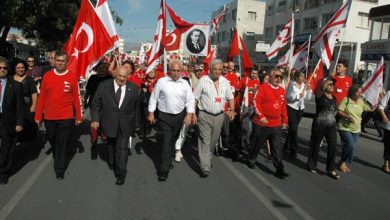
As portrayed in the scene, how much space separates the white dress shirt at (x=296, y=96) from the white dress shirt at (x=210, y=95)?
189 centimetres

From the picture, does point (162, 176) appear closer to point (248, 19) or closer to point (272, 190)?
point (272, 190)

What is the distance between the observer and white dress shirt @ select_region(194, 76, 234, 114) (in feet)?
19.2

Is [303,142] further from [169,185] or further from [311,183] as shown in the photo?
[169,185]

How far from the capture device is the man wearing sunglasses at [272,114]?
233 inches

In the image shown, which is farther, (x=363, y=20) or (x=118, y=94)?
(x=363, y=20)

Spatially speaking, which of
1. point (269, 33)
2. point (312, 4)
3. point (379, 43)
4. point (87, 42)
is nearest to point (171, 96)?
point (87, 42)

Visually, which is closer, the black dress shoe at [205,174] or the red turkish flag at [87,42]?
the black dress shoe at [205,174]

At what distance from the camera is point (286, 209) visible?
4.46 m

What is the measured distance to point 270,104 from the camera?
5945mm

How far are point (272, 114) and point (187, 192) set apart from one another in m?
2.04

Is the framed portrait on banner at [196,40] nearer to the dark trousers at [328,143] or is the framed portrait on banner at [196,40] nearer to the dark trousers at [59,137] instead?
the dark trousers at [328,143]

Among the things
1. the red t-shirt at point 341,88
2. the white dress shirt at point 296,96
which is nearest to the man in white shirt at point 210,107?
the white dress shirt at point 296,96

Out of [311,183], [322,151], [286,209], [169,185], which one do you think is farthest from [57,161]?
[322,151]

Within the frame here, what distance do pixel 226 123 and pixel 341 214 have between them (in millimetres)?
3290
